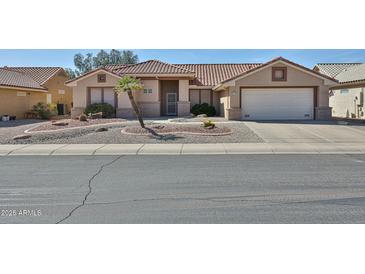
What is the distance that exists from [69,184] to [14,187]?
3.74ft

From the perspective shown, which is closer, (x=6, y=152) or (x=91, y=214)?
(x=91, y=214)

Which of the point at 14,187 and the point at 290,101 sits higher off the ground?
the point at 290,101

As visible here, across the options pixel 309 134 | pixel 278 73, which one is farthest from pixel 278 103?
pixel 309 134

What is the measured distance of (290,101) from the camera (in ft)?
80.2

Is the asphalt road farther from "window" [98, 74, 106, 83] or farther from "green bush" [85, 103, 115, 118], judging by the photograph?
"window" [98, 74, 106, 83]

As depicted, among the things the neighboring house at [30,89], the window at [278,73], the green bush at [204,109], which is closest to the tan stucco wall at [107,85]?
the green bush at [204,109]

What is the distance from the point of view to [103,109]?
89.4 feet

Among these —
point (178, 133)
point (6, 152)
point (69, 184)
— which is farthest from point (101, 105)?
point (69, 184)

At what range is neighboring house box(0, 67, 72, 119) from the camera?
1156 inches

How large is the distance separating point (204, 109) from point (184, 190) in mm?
22067

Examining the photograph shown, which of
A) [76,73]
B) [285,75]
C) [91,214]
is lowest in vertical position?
[91,214]

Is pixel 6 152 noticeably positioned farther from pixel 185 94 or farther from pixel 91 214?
pixel 185 94

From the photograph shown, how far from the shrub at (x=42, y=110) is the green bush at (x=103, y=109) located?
6.25 m

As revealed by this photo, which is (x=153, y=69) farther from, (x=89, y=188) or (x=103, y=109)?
(x=89, y=188)
